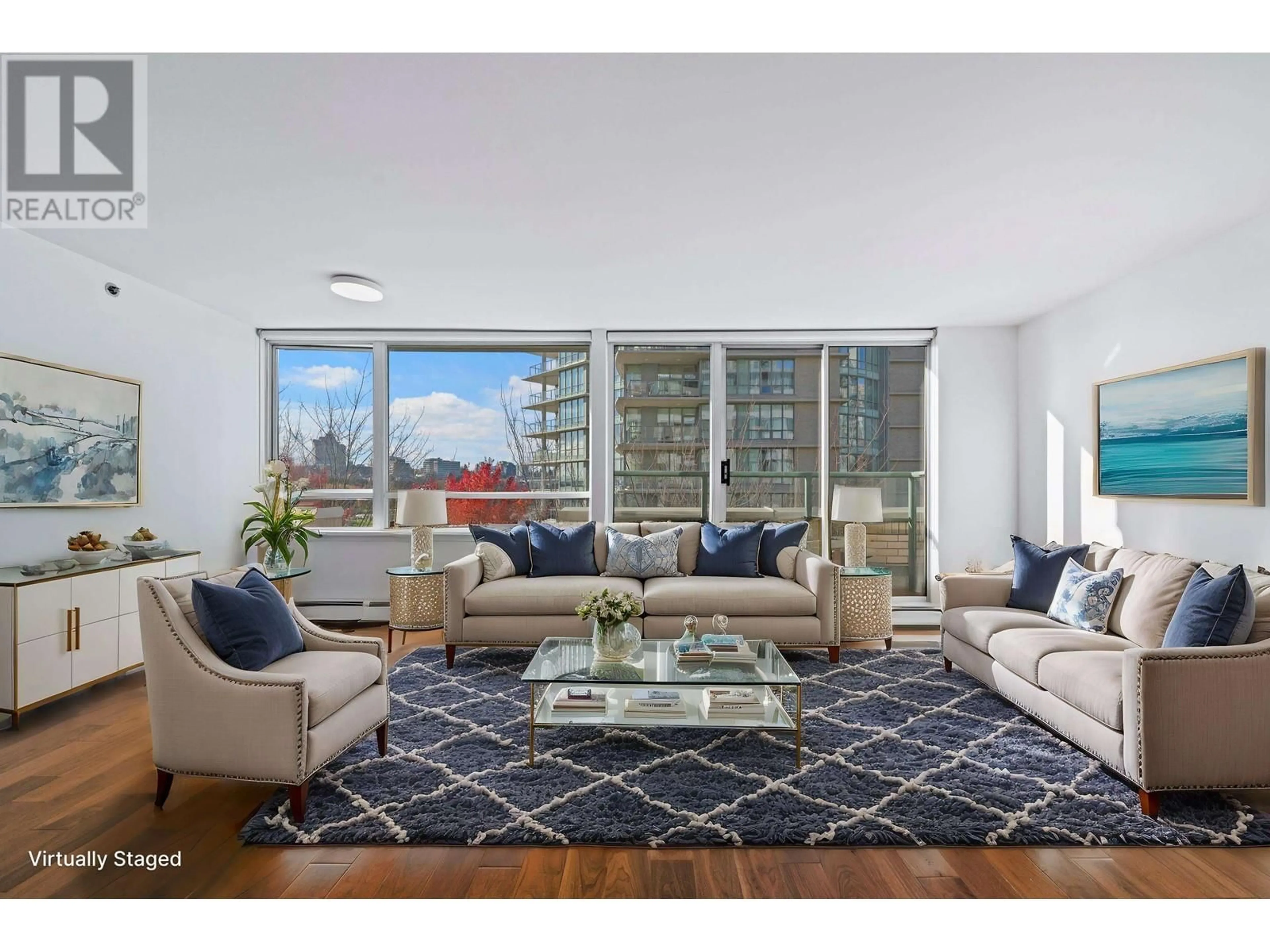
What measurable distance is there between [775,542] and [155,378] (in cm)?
444

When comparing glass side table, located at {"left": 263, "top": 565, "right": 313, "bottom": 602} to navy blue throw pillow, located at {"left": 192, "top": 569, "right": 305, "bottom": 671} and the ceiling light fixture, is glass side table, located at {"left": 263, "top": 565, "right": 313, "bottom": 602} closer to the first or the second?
navy blue throw pillow, located at {"left": 192, "top": 569, "right": 305, "bottom": 671}

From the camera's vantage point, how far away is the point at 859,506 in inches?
199

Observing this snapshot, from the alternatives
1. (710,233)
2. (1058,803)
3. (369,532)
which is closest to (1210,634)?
(1058,803)

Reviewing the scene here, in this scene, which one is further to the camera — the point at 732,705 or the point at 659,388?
the point at 659,388

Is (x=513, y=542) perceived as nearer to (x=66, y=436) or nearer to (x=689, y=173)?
(x=66, y=436)

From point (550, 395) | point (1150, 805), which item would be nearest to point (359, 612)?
point (550, 395)

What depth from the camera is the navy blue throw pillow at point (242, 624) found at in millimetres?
2488

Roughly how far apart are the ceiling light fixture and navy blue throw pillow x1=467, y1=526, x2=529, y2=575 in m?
1.78

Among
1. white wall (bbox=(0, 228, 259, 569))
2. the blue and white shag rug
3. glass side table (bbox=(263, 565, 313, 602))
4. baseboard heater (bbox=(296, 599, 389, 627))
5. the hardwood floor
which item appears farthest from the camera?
Answer: baseboard heater (bbox=(296, 599, 389, 627))

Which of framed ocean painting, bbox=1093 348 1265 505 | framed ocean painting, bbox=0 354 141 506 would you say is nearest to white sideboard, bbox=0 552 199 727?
framed ocean painting, bbox=0 354 141 506

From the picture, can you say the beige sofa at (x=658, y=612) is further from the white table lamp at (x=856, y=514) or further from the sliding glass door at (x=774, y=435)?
the sliding glass door at (x=774, y=435)

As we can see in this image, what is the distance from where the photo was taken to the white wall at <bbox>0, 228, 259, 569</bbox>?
3506mm

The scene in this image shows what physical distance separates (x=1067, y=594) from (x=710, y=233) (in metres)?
2.75

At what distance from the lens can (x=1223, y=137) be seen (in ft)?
8.05
